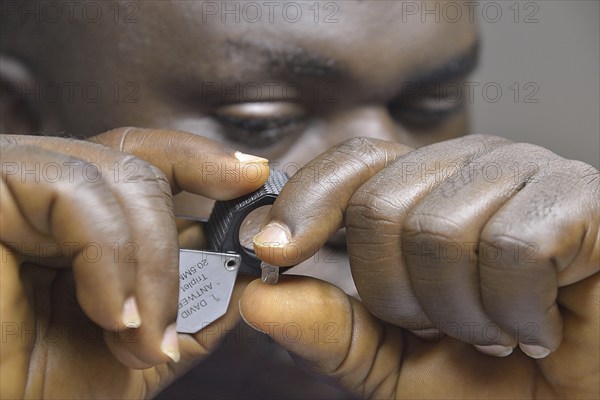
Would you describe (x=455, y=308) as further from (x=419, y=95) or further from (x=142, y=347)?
(x=419, y=95)

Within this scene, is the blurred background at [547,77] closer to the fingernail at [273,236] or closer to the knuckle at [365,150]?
the knuckle at [365,150]

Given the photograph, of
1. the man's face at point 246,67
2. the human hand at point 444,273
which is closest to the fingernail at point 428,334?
the human hand at point 444,273

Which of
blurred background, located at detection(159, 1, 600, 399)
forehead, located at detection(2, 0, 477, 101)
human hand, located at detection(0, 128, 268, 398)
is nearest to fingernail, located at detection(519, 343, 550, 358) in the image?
human hand, located at detection(0, 128, 268, 398)

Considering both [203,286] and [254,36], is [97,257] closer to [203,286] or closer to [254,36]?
[203,286]

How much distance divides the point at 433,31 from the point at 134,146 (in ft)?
1.28

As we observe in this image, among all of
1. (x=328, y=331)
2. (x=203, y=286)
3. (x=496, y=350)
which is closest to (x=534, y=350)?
(x=496, y=350)

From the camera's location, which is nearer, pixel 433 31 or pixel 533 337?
pixel 533 337

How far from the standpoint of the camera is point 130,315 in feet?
1.69

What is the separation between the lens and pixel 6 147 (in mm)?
545

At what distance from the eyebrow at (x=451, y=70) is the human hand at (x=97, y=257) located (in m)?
0.33

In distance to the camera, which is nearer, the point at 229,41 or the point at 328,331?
the point at 328,331

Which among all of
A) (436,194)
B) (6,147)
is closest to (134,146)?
(6,147)

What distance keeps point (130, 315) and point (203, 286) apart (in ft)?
0.42

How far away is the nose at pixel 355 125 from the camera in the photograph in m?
0.85
